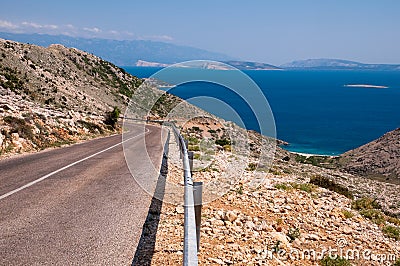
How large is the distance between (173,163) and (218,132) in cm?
3760

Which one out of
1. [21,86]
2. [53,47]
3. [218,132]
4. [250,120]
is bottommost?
[250,120]

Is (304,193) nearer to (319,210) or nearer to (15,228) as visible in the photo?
(319,210)

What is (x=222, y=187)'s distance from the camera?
446 inches

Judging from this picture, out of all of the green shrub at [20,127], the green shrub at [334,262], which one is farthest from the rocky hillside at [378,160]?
the green shrub at [334,262]

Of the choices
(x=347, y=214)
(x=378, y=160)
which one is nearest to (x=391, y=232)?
(x=347, y=214)

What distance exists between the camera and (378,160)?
58.1 metres

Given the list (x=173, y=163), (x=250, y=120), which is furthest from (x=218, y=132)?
(x=250, y=120)

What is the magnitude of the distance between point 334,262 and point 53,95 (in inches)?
2158

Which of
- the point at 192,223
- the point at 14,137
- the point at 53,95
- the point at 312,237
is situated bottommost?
the point at 53,95

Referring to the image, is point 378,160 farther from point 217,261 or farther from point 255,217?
point 217,261

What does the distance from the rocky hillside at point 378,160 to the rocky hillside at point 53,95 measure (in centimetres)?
3608

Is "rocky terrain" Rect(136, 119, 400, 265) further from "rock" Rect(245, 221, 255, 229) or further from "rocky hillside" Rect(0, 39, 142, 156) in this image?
"rocky hillside" Rect(0, 39, 142, 156)

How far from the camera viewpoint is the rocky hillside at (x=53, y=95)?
19797mm

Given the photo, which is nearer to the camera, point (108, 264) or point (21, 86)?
point (108, 264)
